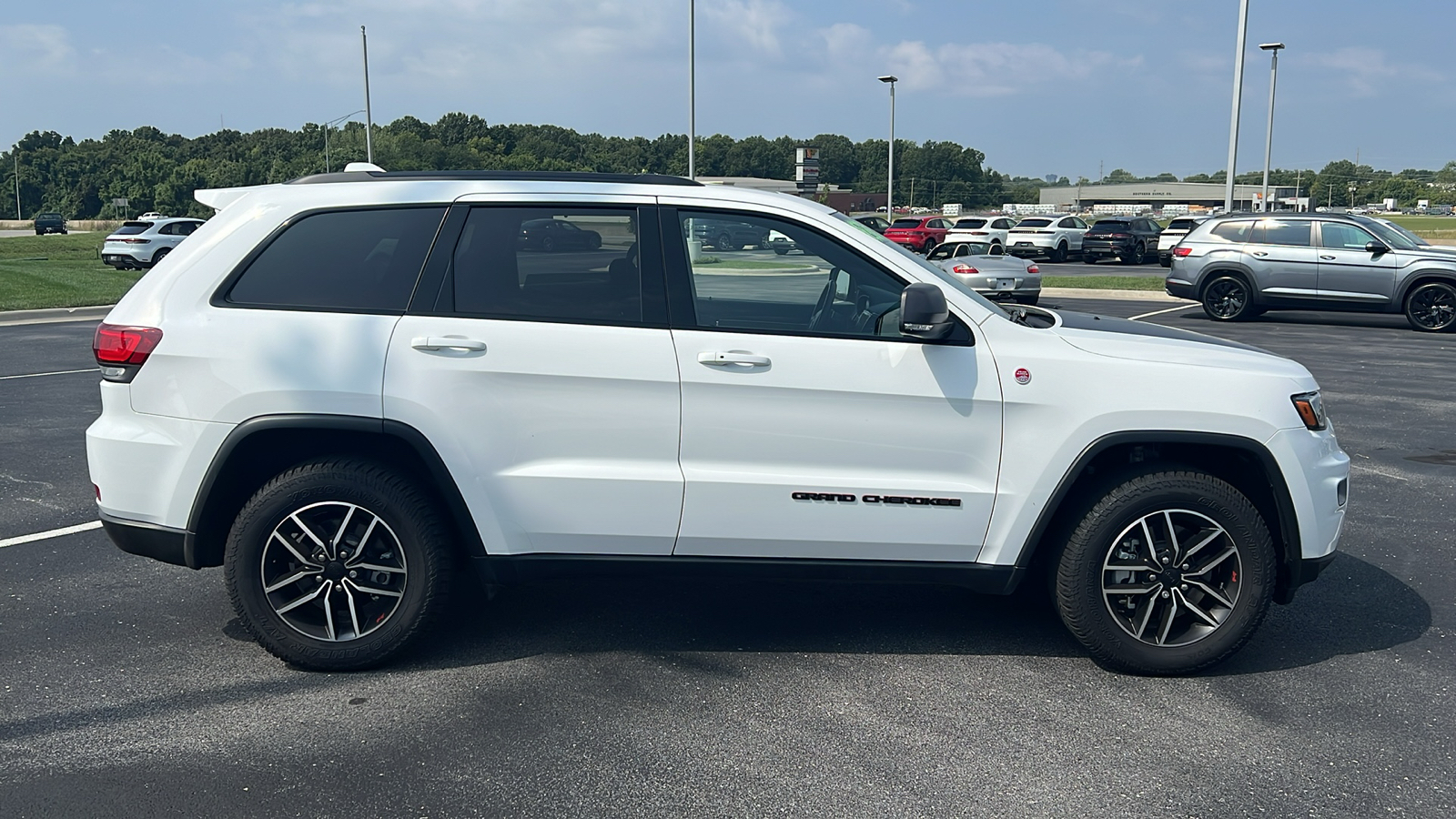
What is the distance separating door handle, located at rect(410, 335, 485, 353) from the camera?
411 centimetres

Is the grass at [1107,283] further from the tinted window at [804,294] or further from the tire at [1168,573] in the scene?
the tinted window at [804,294]

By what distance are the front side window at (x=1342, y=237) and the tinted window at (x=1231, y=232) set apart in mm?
1106

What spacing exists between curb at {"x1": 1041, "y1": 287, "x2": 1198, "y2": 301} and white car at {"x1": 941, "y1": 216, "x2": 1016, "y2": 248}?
47.1 ft

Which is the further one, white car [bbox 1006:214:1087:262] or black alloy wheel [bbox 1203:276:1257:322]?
white car [bbox 1006:214:1087:262]

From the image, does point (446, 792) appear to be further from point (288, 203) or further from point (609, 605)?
point (288, 203)

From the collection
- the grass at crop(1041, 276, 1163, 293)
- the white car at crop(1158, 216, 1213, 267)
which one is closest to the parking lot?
the grass at crop(1041, 276, 1163, 293)

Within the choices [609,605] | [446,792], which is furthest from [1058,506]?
[446,792]

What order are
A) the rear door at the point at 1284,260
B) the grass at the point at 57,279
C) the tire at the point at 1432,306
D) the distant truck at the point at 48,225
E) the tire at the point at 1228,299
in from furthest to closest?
the distant truck at the point at 48,225 → the grass at the point at 57,279 → the tire at the point at 1228,299 → the rear door at the point at 1284,260 → the tire at the point at 1432,306

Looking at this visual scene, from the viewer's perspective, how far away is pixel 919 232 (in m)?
42.1

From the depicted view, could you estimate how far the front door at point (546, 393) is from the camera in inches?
162

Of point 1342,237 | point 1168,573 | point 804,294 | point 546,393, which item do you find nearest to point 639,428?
point 546,393

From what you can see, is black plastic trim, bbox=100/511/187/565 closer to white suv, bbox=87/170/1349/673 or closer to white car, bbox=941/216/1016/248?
white suv, bbox=87/170/1349/673

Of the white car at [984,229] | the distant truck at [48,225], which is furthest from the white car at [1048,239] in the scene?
the distant truck at [48,225]

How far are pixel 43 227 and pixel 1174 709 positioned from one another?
280 ft
